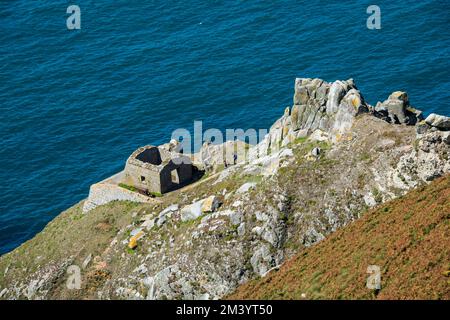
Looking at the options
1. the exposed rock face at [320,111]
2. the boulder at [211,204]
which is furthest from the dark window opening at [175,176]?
the boulder at [211,204]

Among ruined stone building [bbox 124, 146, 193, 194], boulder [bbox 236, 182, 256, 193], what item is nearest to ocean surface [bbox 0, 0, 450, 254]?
ruined stone building [bbox 124, 146, 193, 194]

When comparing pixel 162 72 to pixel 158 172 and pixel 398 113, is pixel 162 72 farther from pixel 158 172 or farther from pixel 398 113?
pixel 398 113

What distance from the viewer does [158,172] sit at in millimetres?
93750

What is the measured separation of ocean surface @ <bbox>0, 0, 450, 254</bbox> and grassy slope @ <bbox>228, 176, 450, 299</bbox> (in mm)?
67929

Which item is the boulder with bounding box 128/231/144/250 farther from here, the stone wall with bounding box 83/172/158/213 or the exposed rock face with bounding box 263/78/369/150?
the exposed rock face with bounding box 263/78/369/150

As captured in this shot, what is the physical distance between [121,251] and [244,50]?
8487 cm

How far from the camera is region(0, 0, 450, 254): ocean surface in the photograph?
465ft

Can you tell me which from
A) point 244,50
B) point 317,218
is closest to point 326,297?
point 317,218

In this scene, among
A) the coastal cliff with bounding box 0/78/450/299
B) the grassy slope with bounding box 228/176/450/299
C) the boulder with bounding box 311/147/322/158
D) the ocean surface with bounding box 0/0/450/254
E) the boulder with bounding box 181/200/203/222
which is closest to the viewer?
the grassy slope with bounding box 228/176/450/299

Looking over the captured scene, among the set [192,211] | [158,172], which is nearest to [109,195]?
[158,172]

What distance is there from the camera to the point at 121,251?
3339 inches

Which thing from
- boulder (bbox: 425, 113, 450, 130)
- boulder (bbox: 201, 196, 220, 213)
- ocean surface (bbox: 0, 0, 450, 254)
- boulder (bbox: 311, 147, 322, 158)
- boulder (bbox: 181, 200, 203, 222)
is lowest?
ocean surface (bbox: 0, 0, 450, 254)

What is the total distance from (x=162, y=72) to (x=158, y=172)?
70403 mm
